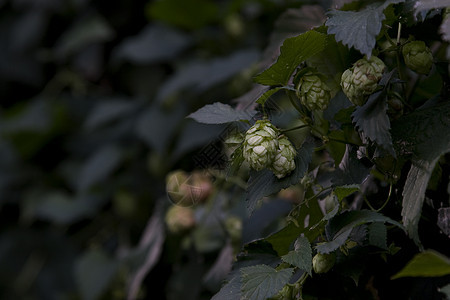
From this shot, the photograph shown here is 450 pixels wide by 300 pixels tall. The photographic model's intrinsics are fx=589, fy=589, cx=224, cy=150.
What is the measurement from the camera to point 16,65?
2.29 metres

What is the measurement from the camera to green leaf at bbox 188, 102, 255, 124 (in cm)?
53

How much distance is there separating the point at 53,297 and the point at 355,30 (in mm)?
1905

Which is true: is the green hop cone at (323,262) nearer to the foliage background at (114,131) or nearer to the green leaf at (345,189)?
the green leaf at (345,189)

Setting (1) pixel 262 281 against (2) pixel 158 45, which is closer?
(1) pixel 262 281

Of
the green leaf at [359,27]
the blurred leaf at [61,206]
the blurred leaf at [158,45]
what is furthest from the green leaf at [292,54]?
the blurred leaf at [61,206]

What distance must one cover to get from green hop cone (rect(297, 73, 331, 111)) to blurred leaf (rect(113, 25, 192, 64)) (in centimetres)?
117

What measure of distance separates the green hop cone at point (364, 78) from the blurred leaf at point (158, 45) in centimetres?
122

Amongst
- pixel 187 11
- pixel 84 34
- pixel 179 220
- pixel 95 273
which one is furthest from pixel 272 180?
pixel 84 34

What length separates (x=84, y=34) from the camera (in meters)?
1.95

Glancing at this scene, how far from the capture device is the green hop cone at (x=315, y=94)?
518 millimetres

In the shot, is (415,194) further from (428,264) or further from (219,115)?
(219,115)

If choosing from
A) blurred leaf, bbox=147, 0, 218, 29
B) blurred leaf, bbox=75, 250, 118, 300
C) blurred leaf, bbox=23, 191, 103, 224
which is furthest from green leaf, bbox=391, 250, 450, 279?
blurred leaf, bbox=23, 191, 103, 224

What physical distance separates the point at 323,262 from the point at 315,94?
0.48 feet

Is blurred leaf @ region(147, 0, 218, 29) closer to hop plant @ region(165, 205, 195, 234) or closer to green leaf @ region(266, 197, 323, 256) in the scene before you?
hop plant @ region(165, 205, 195, 234)
